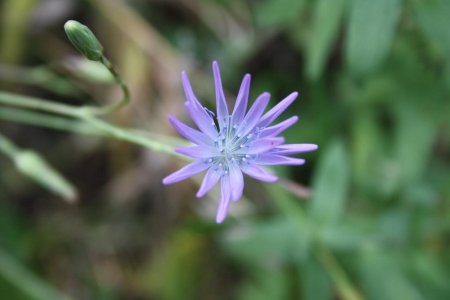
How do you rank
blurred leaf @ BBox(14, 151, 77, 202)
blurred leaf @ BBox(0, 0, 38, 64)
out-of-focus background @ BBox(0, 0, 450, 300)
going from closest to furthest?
blurred leaf @ BBox(14, 151, 77, 202) < out-of-focus background @ BBox(0, 0, 450, 300) < blurred leaf @ BBox(0, 0, 38, 64)

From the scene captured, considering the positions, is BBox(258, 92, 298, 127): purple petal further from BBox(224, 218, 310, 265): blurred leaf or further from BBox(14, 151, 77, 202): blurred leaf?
BBox(224, 218, 310, 265): blurred leaf

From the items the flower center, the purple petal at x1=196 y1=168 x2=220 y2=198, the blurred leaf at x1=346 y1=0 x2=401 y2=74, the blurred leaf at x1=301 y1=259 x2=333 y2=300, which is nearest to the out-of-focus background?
the blurred leaf at x1=301 y1=259 x2=333 y2=300

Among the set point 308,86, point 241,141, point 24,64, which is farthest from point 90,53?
point 24,64

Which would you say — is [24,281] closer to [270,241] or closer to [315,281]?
[270,241]

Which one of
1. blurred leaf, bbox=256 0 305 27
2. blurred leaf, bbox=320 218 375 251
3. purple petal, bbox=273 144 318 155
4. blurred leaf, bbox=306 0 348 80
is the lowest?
purple petal, bbox=273 144 318 155

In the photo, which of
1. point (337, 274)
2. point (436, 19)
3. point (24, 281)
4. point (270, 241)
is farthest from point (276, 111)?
point (24, 281)

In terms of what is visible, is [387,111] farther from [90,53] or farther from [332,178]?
[90,53]

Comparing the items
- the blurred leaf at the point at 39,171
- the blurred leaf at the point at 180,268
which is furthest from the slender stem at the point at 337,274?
the blurred leaf at the point at 39,171
